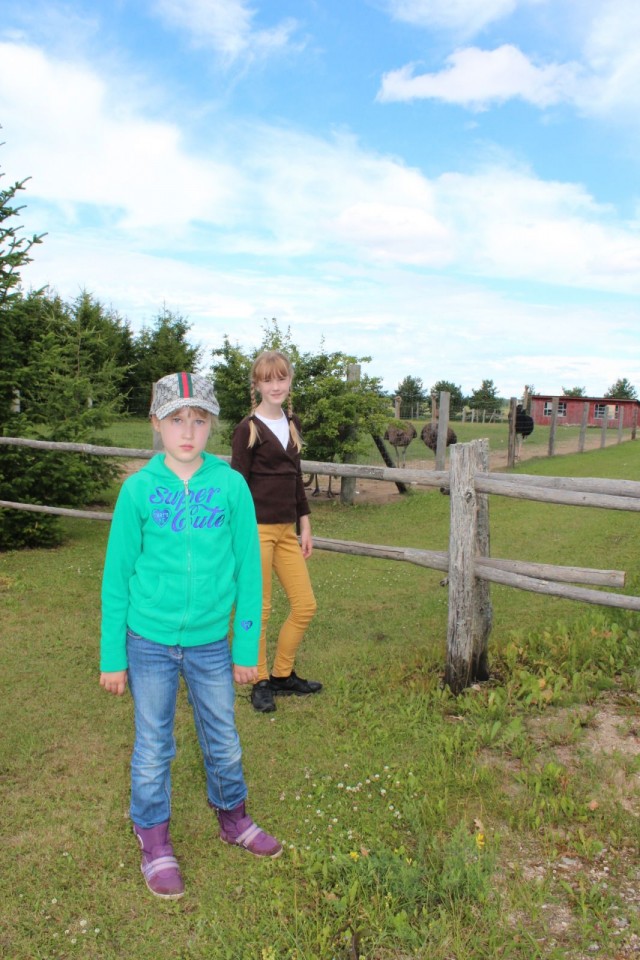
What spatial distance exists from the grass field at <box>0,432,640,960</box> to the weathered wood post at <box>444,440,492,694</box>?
0.61 ft

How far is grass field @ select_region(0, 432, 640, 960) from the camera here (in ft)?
8.14

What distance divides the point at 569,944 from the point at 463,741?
134cm

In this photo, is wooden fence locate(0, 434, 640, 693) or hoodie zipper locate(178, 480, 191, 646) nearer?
hoodie zipper locate(178, 480, 191, 646)

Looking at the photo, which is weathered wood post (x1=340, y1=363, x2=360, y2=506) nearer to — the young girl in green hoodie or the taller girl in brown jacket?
the taller girl in brown jacket

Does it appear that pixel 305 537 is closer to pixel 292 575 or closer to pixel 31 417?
pixel 292 575

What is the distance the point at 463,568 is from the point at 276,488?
1.17 metres

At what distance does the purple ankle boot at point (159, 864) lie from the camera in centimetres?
267

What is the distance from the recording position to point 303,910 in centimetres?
256

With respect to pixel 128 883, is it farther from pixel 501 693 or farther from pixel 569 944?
pixel 501 693

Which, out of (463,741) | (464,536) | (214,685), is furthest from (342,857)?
(464,536)

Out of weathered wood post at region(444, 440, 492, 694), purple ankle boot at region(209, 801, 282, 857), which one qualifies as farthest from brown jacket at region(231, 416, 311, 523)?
purple ankle boot at region(209, 801, 282, 857)

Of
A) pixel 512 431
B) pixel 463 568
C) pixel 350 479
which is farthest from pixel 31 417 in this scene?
pixel 512 431

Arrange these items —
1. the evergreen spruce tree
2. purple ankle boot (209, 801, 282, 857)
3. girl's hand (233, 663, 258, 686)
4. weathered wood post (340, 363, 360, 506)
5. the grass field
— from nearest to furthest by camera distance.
→ the grass field, girl's hand (233, 663, 258, 686), purple ankle boot (209, 801, 282, 857), the evergreen spruce tree, weathered wood post (340, 363, 360, 506)

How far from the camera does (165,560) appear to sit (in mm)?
2639
